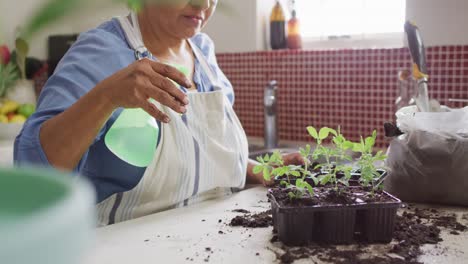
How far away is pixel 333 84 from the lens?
199cm

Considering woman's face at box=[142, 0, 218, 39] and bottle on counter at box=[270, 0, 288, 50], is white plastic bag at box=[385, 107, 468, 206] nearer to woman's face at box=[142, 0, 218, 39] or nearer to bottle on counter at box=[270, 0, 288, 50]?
woman's face at box=[142, 0, 218, 39]

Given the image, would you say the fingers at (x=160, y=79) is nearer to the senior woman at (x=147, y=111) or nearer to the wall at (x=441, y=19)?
the senior woman at (x=147, y=111)

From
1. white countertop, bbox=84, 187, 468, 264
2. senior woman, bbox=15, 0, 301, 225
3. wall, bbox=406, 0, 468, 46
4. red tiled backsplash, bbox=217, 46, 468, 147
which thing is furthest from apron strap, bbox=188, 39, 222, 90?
wall, bbox=406, 0, 468, 46

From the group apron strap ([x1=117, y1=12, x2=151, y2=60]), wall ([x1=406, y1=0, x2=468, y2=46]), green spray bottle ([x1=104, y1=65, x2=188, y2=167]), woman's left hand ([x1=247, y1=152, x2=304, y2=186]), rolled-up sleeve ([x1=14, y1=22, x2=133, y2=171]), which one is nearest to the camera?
rolled-up sleeve ([x1=14, y1=22, x2=133, y2=171])

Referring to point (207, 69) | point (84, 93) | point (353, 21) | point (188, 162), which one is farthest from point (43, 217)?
point (353, 21)

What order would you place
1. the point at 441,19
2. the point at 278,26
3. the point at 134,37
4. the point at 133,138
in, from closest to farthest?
the point at 133,138 → the point at 134,37 → the point at 441,19 → the point at 278,26

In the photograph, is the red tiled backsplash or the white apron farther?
the red tiled backsplash

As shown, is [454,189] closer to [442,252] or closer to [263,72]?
[442,252]

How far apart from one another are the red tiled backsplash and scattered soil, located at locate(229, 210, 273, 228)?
1.02 metres

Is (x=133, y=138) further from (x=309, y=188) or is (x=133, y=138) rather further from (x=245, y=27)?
(x=245, y=27)

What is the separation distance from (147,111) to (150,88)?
0.05 m

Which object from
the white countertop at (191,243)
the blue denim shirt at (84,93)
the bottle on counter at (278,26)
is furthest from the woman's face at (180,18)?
the bottle on counter at (278,26)

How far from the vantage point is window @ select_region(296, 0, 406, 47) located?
2.07 metres

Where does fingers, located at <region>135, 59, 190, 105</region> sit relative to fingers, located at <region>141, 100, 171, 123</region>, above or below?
above
